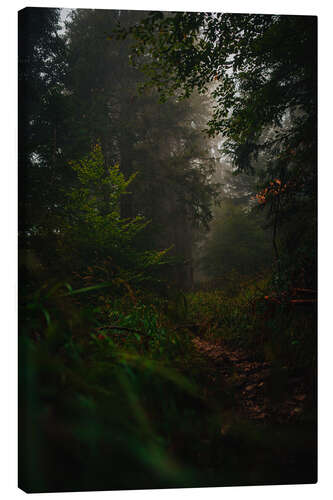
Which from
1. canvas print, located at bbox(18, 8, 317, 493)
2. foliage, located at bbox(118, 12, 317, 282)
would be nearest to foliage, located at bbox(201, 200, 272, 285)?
canvas print, located at bbox(18, 8, 317, 493)

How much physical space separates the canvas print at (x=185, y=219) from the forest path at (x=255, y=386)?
0.01 meters

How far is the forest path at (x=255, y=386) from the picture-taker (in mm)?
2086

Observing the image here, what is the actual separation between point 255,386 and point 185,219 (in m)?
1.36

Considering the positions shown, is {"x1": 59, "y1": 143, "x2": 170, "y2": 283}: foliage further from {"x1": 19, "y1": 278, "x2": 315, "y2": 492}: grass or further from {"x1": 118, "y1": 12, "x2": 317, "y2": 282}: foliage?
{"x1": 118, "y1": 12, "x2": 317, "y2": 282}: foliage

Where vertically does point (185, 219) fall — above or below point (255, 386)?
above

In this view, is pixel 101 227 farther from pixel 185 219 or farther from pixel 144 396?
pixel 144 396

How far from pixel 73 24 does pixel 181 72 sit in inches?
34.3

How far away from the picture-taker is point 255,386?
2.17 metres

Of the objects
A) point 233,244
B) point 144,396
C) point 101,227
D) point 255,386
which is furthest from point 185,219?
point 144,396

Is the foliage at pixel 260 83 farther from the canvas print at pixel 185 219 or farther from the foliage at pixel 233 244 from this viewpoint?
the foliage at pixel 233 244

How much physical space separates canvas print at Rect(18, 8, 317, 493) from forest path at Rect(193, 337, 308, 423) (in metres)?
0.01

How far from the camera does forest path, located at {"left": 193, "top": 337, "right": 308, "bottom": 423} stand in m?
2.09

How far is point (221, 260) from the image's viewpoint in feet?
9.21

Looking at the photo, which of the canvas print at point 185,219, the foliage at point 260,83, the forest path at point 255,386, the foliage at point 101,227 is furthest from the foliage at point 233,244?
the forest path at point 255,386
